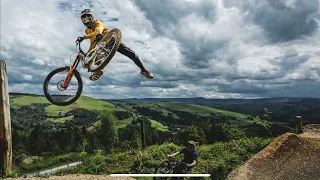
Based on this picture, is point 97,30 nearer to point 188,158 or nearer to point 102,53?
point 102,53

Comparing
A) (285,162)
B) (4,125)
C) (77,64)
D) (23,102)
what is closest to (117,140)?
(285,162)

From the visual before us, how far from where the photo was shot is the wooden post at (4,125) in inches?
571

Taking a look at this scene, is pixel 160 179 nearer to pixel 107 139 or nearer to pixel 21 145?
pixel 107 139

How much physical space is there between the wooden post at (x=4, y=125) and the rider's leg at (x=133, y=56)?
31.9ft

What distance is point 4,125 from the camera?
48.8ft

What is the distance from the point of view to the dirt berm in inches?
807

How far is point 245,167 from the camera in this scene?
2172 centimetres

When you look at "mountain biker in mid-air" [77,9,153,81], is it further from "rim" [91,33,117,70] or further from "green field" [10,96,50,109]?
"green field" [10,96,50,109]

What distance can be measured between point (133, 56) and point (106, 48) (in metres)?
0.77

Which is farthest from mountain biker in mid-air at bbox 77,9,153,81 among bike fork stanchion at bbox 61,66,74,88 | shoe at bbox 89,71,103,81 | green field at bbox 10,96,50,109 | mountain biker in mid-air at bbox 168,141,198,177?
green field at bbox 10,96,50,109

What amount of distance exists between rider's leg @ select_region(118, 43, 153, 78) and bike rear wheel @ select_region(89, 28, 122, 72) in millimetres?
423

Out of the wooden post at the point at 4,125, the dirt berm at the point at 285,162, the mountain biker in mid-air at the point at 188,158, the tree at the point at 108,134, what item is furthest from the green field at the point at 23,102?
the mountain biker in mid-air at the point at 188,158

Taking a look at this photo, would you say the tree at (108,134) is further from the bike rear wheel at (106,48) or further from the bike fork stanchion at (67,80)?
the bike rear wheel at (106,48)

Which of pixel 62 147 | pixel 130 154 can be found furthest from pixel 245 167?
pixel 62 147
